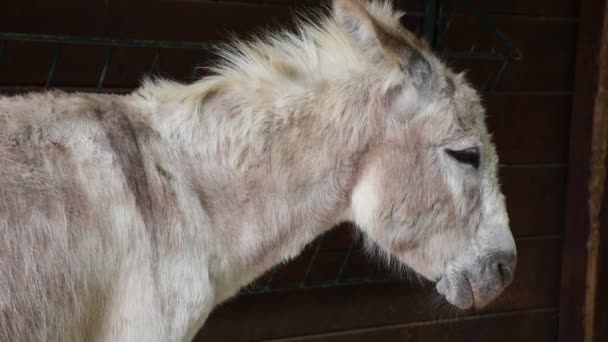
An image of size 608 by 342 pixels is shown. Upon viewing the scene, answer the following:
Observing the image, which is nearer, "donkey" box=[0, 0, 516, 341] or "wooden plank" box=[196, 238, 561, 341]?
"donkey" box=[0, 0, 516, 341]

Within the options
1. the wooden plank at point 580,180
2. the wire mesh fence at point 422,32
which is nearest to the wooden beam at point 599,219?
the wooden plank at point 580,180

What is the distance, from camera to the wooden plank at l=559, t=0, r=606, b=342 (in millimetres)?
2799

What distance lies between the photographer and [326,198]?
1636mm

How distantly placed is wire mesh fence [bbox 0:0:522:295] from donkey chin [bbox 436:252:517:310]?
67 centimetres

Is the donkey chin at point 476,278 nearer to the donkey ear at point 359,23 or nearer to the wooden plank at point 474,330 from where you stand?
the donkey ear at point 359,23

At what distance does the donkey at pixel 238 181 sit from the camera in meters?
1.35

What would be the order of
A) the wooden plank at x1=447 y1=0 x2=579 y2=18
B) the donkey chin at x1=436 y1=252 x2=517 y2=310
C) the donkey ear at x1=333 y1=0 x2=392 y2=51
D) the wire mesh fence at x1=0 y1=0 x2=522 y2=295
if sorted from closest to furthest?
the donkey ear at x1=333 y1=0 x2=392 y2=51 < the donkey chin at x1=436 y1=252 x2=517 y2=310 < the wire mesh fence at x1=0 y1=0 x2=522 y2=295 < the wooden plank at x1=447 y1=0 x2=579 y2=18

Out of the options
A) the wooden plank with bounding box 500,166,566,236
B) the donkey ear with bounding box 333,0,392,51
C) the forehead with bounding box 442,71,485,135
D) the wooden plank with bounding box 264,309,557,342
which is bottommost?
the wooden plank with bounding box 264,309,557,342

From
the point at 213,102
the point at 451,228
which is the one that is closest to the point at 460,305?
the point at 451,228

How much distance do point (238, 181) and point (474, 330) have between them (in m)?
1.75

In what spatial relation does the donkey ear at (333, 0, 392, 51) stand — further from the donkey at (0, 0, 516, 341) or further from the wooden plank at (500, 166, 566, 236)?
the wooden plank at (500, 166, 566, 236)

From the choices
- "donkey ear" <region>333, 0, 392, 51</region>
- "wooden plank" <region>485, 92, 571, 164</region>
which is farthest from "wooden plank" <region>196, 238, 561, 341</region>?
"donkey ear" <region>333, 0, 392, 51</region>

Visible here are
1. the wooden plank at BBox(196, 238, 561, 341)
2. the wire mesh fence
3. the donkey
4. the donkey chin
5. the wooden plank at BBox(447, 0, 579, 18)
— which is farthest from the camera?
the wooden plank at BBox(447, 0, 579, 18)

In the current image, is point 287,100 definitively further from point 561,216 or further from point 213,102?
point 561,216
